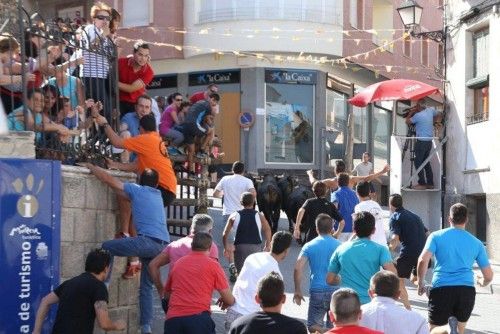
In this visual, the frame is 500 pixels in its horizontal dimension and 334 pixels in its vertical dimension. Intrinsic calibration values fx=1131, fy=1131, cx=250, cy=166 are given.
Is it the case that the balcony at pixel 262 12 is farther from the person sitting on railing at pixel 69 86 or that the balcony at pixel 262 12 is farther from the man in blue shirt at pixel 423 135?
the person sitting on railing at pixel 69 86

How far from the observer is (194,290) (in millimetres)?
9570

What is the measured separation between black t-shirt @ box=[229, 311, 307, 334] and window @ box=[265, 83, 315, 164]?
2394cm

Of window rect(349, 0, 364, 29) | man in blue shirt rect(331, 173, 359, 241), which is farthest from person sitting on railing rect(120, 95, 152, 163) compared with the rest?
window rect(349, 0, 364, 29)

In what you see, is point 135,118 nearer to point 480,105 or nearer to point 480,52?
point 480,105

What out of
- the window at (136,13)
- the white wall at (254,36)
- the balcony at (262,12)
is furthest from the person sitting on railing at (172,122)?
the window at (136,13)

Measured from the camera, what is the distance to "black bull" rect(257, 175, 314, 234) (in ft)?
69.5

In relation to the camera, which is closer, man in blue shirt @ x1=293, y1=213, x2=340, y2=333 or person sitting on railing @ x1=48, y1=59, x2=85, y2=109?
man in blue shirt @ x1=293, y1=213, x2=340, y2=333

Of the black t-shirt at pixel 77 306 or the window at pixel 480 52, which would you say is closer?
the black t-shirt at pixel 77 306

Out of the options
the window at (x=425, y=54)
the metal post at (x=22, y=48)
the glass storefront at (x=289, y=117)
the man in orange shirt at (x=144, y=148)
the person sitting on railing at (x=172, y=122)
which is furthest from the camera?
the window at (x=425, y=54)

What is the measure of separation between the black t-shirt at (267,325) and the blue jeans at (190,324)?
196cm

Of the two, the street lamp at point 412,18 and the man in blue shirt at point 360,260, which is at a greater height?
the street lamp at point 412,18

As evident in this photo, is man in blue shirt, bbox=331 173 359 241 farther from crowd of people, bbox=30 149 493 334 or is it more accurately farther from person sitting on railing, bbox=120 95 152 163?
person sitting on railing, bbox=120 95 152 163

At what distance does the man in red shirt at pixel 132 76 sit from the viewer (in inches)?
538

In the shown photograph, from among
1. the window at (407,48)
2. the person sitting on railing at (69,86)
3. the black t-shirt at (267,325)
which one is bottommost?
the black t-shirt at (267,325)
